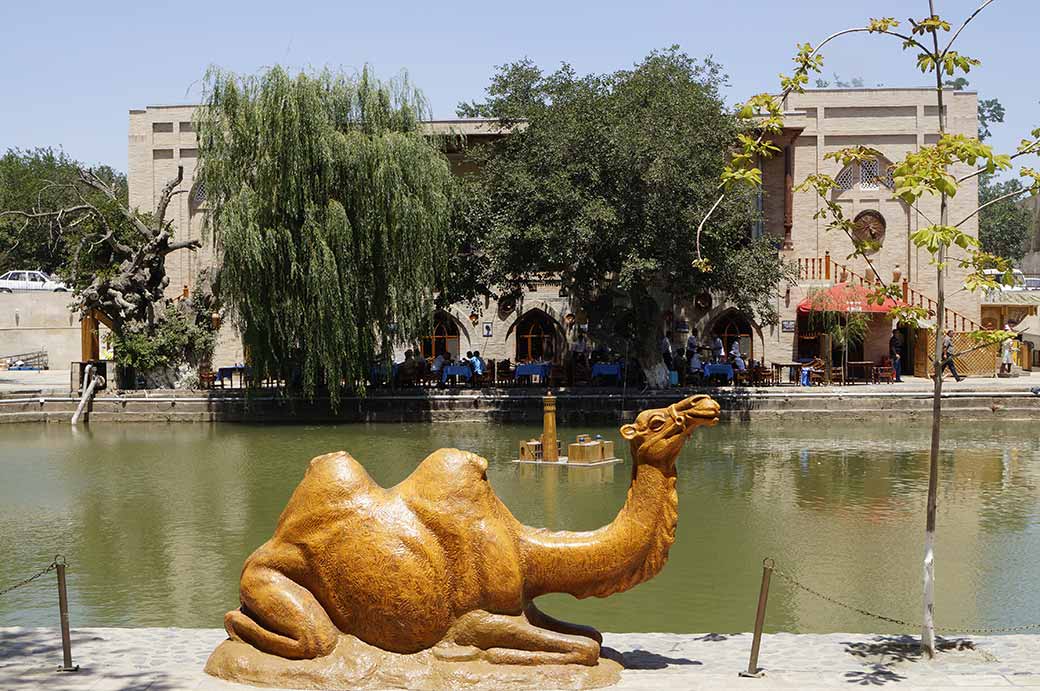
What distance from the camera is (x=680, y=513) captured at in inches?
695

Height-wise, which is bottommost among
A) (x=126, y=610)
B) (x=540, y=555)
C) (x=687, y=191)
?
(x=126, y=610)

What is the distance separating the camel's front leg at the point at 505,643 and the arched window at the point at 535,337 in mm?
30746

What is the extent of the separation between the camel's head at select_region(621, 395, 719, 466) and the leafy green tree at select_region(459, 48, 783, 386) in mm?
20151

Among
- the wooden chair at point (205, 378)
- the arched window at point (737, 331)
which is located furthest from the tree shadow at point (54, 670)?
the arched window at point (737, 331)

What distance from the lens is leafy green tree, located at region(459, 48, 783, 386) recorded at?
29.2 metres

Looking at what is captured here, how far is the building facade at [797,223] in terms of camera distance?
124 feet

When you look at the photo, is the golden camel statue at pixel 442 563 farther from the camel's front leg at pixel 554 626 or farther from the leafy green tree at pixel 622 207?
the leafy green tree at pixel 622 207

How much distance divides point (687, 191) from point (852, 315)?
27.6ft

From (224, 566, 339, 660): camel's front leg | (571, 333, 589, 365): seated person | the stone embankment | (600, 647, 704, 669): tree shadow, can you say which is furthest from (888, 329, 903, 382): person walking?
(224, 566, 339, 660): camel's front leg

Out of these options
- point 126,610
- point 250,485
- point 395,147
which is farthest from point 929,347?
point 126,610

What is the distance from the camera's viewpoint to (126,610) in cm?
1249

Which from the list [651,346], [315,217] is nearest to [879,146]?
[651,346]

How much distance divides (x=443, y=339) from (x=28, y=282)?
2044 centimetres

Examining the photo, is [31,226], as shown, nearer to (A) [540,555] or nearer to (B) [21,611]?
(B) [21,611]
